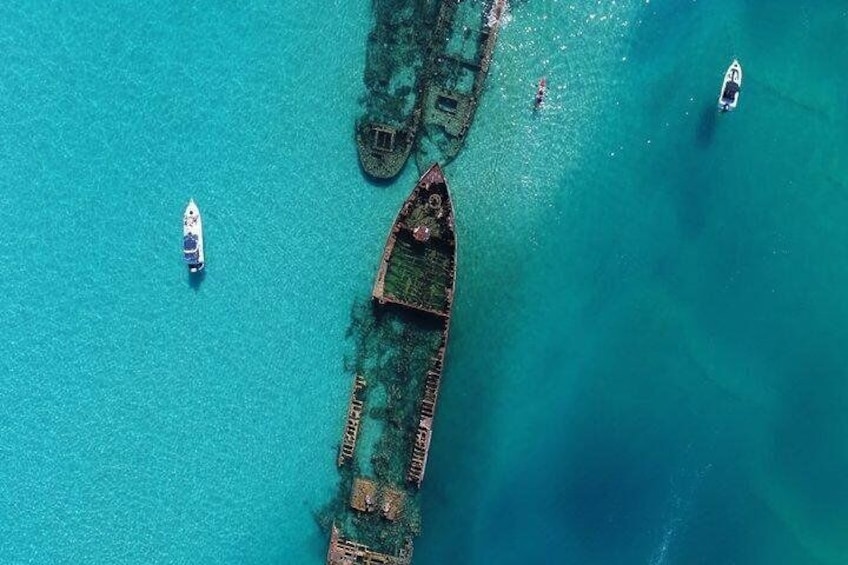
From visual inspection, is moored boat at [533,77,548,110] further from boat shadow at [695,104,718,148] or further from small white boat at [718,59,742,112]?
small white boat at [718,59,742,112]

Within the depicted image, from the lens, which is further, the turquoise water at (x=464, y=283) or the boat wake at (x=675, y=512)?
the boat wake at (x=675, y=512)

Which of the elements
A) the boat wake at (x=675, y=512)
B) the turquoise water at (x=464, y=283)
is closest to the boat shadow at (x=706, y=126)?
the turquoise water at (x=464, y=283)

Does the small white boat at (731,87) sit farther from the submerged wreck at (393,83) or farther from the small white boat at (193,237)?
the small white boat at (193,237)

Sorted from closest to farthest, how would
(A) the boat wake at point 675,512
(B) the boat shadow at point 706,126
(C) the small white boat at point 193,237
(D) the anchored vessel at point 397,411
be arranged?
1. (C) the small white boat at point 193,237
2. (D) the anchored vessel at point 397,411
3. (B) the boat shadow at point 706,126
4. (A) the boat wake at point 675,512

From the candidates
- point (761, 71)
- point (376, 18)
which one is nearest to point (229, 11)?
point (376, 18)

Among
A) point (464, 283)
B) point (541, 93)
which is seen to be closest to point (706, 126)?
point (541, 93)
